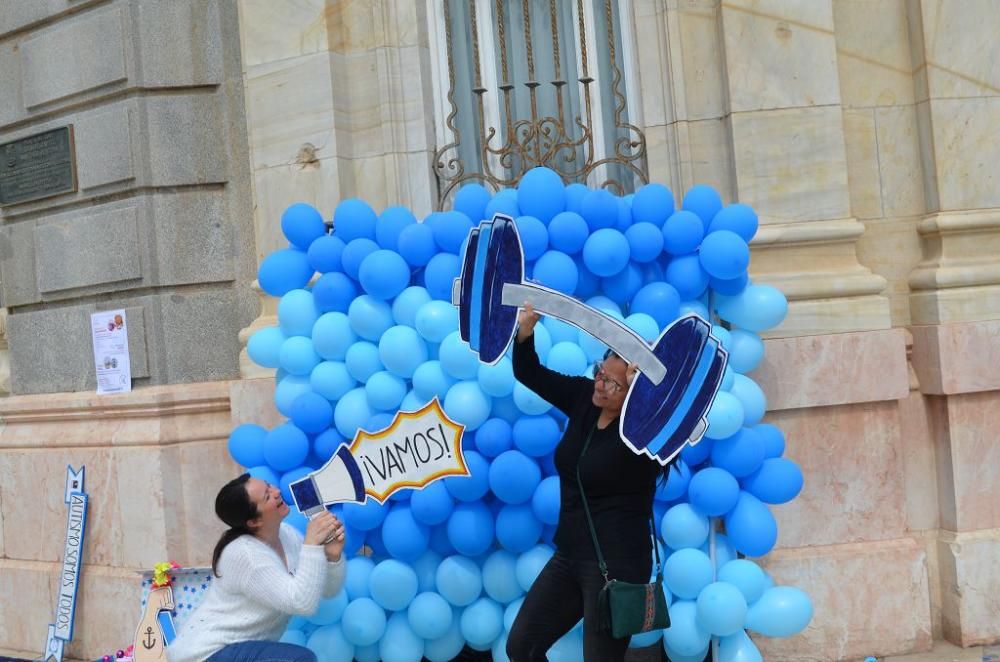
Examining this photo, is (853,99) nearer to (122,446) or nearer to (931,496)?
(931,496)

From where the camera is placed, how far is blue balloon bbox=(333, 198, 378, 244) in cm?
499

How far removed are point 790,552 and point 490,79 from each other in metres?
3.01

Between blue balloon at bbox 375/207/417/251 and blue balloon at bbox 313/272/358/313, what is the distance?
9.1 inches

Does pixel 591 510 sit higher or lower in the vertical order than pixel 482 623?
higher

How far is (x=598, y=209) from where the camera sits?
4.70 metres

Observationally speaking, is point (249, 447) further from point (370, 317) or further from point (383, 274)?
point (383, 274)

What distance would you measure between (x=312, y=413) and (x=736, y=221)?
6.53ft

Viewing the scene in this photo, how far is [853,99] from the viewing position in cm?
606

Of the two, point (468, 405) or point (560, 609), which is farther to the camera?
point (468, 405)

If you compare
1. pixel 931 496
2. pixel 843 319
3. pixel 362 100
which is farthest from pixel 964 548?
pixel 362 100

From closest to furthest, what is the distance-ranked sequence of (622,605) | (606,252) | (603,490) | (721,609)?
(622,605) → (603,490) → (721,609) → (606,252)

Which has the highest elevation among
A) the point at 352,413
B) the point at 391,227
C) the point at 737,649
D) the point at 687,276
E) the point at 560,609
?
the point at 391,227

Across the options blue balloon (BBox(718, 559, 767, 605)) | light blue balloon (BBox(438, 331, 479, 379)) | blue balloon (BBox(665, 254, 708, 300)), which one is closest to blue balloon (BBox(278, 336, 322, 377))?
light blue balloon (BBox(438, 331, 479, 379))

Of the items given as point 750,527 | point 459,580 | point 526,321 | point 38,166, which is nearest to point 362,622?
point 459,580
